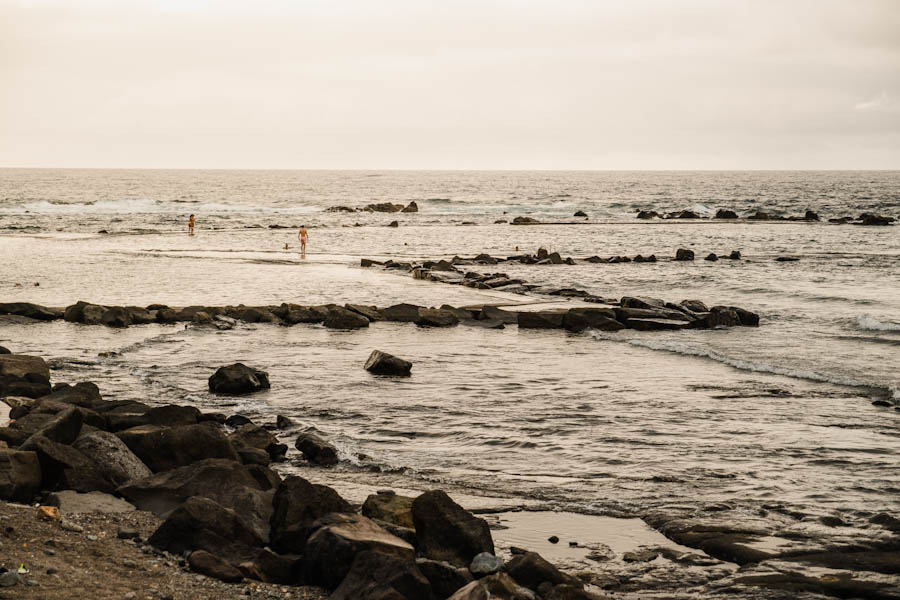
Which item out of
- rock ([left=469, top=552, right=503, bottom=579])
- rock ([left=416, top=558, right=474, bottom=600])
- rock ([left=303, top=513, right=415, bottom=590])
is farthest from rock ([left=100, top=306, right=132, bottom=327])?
rock ([left=416, top=558, right=474, bottom=600])

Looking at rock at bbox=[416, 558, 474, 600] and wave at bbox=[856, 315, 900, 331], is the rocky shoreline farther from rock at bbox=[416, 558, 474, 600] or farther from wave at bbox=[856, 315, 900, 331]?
wave at bbox=[856, 315, 900, 331]

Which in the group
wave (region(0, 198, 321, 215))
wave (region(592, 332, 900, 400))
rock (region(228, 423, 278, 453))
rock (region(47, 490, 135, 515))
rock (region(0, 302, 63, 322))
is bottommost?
rock (region(0, 302, 63, 322))

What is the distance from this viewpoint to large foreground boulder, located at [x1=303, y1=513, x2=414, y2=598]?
734 centimetres

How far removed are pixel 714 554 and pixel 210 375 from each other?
11.2 metres

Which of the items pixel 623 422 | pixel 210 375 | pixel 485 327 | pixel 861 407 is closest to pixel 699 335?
pixel 485 327

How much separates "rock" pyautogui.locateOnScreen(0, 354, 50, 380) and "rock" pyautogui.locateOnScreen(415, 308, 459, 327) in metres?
10.9

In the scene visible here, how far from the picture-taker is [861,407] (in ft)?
50.0

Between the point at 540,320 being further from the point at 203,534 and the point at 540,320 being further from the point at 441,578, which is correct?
the point at 441,578

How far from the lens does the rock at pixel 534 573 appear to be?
23.8 ft

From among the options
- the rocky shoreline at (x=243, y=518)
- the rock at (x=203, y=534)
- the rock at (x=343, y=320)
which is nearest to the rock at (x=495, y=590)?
the rocky shoreline at (x=243, y=518)

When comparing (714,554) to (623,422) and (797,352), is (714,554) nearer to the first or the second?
(623,422)

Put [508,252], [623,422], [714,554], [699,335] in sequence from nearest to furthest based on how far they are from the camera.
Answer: [714,554] < [623,422] < [699,335] < [508,252]

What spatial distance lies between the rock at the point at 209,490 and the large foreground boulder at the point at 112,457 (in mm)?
322

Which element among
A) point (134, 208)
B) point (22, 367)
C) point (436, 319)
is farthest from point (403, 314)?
point (134, 208)
